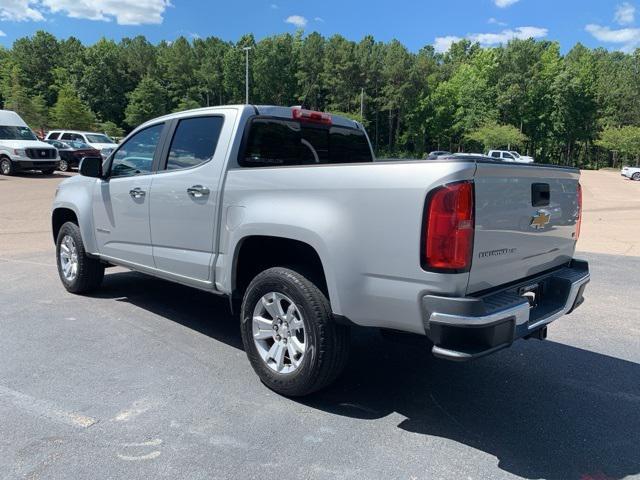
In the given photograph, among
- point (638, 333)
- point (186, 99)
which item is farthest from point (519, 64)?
point (638, 333)

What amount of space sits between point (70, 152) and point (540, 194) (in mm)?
26652

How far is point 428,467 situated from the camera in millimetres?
2752

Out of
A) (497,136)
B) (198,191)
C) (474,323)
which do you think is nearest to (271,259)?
(198,191)

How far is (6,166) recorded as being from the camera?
71.9 feet

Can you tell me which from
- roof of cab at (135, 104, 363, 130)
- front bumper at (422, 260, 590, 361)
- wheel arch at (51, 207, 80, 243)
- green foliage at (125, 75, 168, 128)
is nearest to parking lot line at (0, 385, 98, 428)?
front bumper at (422, 260, 590, 361)

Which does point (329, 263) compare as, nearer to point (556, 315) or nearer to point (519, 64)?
point (556, 315)

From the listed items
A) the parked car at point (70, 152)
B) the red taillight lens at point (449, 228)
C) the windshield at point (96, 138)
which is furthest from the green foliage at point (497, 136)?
the red taillight lens at point (449, 228)

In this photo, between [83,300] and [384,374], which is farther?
[83,300]

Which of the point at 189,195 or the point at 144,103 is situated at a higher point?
the point at 144,103

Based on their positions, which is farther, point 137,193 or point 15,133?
point 15,133

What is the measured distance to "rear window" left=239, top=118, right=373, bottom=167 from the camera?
409 cm

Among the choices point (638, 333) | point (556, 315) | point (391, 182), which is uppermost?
point (391, 182)

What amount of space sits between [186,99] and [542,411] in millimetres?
86410

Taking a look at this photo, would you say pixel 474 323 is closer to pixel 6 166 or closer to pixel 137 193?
pixel 137 193
